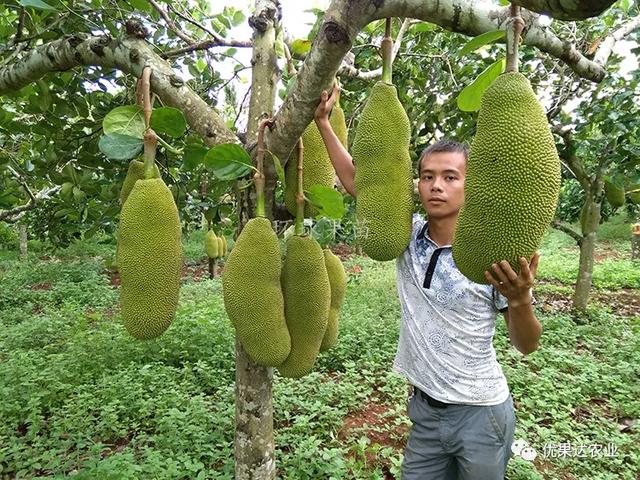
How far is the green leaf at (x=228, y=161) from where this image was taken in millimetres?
956

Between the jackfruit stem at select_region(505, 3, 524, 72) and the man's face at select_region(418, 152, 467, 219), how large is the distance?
1.89 feet

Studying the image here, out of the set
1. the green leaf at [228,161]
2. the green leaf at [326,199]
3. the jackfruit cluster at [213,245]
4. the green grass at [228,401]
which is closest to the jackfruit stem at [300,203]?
the green leaf at [326,199]

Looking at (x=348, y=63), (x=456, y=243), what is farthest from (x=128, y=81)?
(x=456, y=243)

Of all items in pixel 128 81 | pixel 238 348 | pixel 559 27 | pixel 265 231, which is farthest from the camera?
pixel 559 27

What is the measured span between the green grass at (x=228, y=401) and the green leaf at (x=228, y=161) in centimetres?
134

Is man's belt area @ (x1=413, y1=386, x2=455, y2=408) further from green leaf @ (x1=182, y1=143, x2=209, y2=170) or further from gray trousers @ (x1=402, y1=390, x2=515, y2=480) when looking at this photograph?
green leaf @ (x1=182, y1=143, x2=209, y2=170)

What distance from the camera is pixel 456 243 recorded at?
2.28 ft

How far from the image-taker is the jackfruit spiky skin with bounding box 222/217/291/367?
988 millimetres

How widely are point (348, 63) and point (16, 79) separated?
0.93 m

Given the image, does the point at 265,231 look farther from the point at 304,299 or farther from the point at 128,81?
the point at 128,81

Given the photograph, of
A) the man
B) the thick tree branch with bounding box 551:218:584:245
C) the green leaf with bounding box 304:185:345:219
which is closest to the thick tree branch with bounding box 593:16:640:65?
the man

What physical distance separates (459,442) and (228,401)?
65.3 inches

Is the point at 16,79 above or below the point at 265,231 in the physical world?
above

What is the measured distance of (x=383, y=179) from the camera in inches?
36.2
